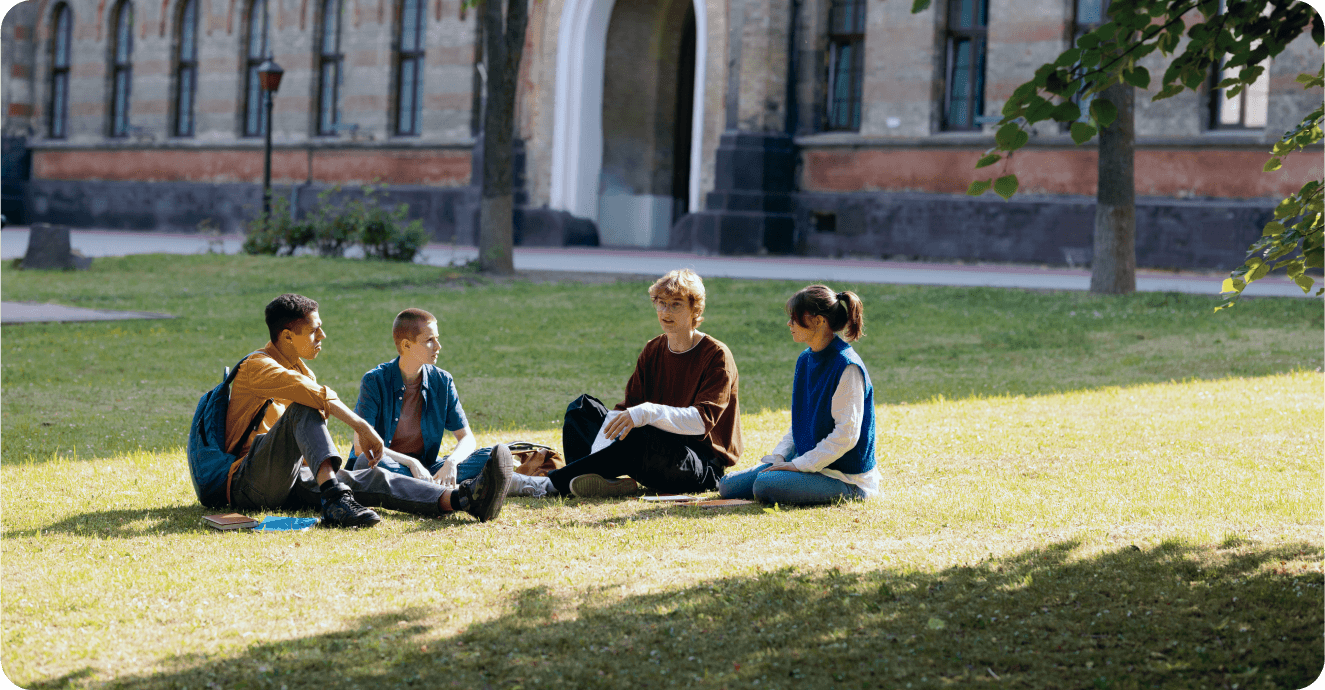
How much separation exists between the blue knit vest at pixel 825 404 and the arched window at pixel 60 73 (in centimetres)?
3720

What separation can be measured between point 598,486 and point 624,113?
77.8ft

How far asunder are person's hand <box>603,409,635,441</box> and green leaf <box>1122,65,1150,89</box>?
8.36 ft

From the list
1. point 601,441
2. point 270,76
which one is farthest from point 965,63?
point 601,441

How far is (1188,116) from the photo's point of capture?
21.3 meters

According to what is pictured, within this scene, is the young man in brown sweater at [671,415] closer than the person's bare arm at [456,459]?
No

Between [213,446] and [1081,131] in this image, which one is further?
[213,446]

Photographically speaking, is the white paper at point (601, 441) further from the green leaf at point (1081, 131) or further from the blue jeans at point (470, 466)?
the green leaf at point (1081, 131)

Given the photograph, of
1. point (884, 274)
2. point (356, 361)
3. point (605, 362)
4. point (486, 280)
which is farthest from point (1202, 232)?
point (356, 361)

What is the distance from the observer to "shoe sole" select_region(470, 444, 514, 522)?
5332mm

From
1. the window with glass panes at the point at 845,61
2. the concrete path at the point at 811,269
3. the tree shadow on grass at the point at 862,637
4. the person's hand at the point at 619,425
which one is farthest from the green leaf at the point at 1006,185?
the window with glass panes at the point at 845,61

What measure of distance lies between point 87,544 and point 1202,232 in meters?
19.5

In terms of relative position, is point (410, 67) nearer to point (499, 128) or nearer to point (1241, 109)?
point (499, 128)

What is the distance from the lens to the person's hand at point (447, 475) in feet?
18.9

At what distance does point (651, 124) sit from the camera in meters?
29.3
